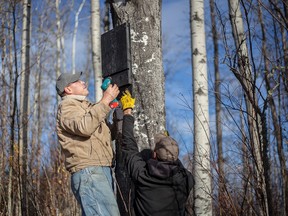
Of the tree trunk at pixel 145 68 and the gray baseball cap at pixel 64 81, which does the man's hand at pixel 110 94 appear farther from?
the gray baseball cap at pixel 64 81

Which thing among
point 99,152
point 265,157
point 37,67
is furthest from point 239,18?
point 37,67

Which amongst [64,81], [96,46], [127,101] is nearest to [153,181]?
[127,101]

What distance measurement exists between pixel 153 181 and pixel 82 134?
68cm

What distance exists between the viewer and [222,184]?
3.43 m

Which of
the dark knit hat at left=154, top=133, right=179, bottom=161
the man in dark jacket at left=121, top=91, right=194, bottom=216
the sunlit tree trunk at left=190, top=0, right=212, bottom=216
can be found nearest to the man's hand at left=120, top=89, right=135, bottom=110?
the man in dark jacket at left=121, top=91, right=194, bottom=216

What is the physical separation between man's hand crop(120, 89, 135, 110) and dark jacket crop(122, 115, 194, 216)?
0.10 m

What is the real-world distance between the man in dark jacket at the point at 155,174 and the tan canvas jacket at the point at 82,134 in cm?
18

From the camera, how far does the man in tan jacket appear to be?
2996 millimetres

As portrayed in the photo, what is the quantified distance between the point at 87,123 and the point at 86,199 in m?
0.56

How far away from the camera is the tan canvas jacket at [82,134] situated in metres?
2.97

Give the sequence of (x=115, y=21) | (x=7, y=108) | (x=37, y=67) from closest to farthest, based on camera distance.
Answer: (x=115, y=21)
(x=7, y=108)
(x=37, y=67)

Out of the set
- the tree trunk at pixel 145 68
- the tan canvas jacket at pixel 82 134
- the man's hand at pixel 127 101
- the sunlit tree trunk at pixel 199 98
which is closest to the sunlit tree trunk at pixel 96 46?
the sunlit tree trunk at pixel 199 98

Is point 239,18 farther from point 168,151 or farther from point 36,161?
point 168,151

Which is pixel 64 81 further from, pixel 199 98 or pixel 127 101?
pixel 199 98
